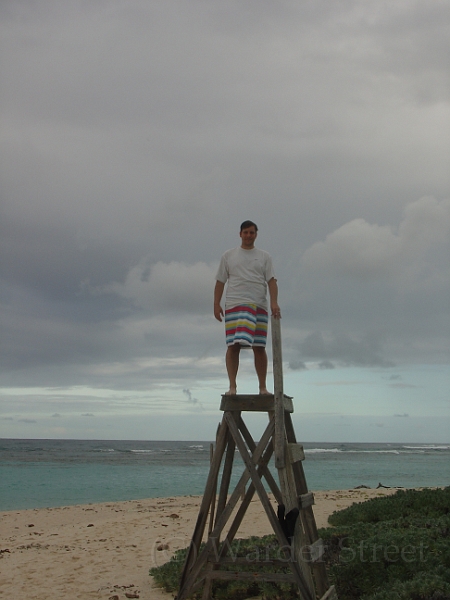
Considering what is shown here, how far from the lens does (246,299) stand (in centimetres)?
675

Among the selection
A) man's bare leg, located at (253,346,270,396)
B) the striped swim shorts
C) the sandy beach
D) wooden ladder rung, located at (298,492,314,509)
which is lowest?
the sandy beach

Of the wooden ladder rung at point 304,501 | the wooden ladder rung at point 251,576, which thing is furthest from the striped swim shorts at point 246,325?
the wooden ladder rung at point 251,576

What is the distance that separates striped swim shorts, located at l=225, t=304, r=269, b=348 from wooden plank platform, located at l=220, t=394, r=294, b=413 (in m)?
0.63

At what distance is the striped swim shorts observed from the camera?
21.8ft

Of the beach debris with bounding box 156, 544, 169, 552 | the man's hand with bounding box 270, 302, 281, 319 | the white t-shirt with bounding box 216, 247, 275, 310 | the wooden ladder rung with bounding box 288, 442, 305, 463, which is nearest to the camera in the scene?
the wooden ladder rung with bounding box 288, 442, 305, 463

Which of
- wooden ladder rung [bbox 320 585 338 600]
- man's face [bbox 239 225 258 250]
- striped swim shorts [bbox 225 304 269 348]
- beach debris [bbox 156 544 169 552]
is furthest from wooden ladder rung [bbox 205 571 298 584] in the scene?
beach debris [bbox 156 544 169 552]

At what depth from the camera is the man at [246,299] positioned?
22.0 feet

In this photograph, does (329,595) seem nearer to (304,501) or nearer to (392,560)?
(304,501)

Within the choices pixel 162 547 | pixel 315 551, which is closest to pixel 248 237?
pixel 315 551

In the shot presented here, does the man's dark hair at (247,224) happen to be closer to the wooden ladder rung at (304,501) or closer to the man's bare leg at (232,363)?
the man's bare leg at (232,363)

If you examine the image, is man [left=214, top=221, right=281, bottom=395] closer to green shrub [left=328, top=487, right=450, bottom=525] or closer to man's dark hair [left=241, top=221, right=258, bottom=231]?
man's dark hair [left=241, top=221, right=258, bottom=231]

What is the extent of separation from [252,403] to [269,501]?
1127 millimetres

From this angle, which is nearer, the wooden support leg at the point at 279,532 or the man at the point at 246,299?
the wooden support leg at the point at 279,532

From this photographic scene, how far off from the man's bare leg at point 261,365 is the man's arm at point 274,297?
56 centimetres
